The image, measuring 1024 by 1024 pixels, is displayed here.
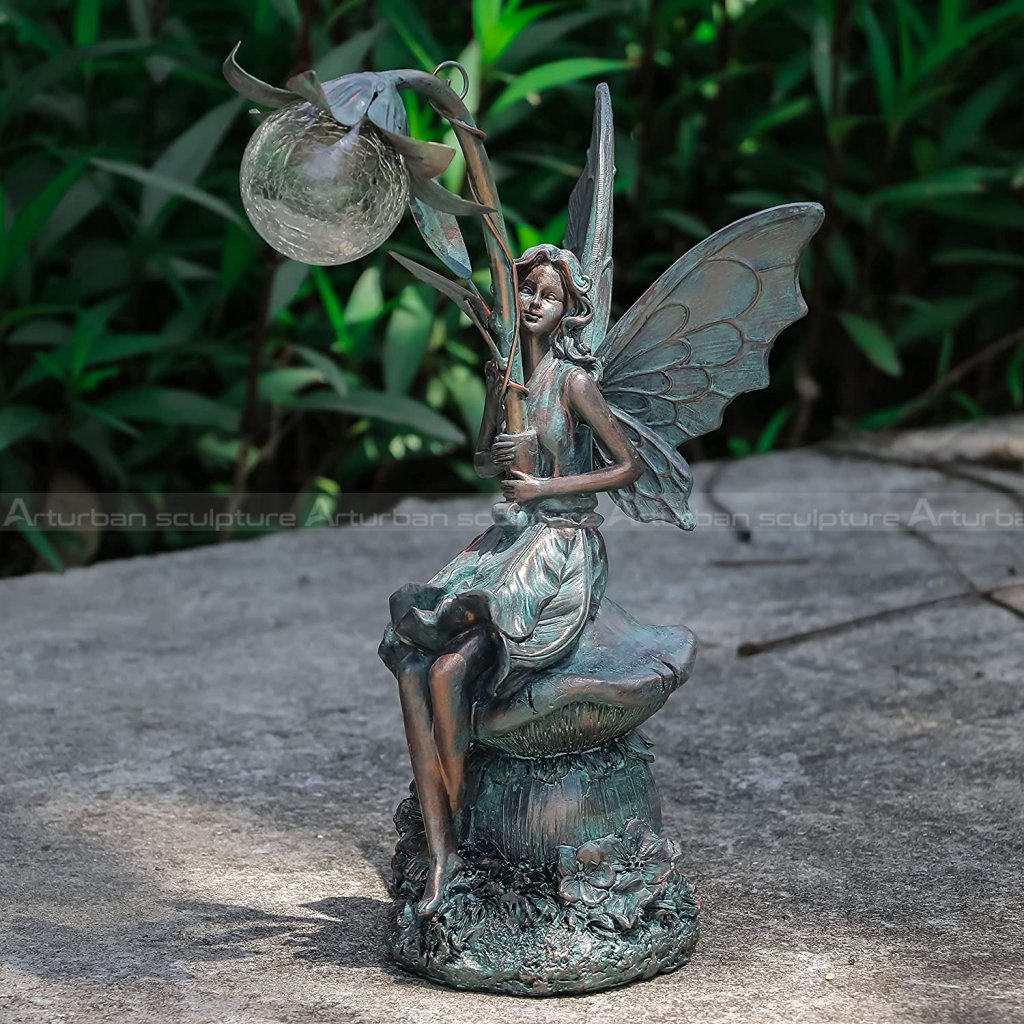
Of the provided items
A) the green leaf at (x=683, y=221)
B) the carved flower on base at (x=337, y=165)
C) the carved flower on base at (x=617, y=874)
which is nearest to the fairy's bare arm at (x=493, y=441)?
the carved flower on base at (x=337, y=165)

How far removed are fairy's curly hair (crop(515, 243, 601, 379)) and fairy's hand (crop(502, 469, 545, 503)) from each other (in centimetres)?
16

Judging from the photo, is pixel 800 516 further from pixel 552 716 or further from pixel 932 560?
pixel 552 716

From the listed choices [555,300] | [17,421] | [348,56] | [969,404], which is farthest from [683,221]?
[555,300]

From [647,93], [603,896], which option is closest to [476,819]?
[603,896]

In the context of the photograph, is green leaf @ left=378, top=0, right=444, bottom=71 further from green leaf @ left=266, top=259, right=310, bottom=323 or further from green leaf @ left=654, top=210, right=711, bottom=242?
green leaf @ left=654, top=210, right=711, bottom=242

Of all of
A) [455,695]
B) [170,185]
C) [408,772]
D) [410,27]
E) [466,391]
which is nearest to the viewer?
[455,695]

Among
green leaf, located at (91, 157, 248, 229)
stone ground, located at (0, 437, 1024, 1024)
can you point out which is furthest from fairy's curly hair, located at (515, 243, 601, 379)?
green leaf, located at (91, 157, 248, 229)

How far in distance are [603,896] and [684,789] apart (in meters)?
0.58

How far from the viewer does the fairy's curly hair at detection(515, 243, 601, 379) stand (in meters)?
1.96

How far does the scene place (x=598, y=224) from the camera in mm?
2006

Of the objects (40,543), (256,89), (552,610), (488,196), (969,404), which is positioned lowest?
(40,543)

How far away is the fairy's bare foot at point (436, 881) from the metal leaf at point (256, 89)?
0.89 m

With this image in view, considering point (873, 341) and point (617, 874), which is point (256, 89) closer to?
→ point (617, 874)

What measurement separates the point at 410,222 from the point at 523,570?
2543mm
